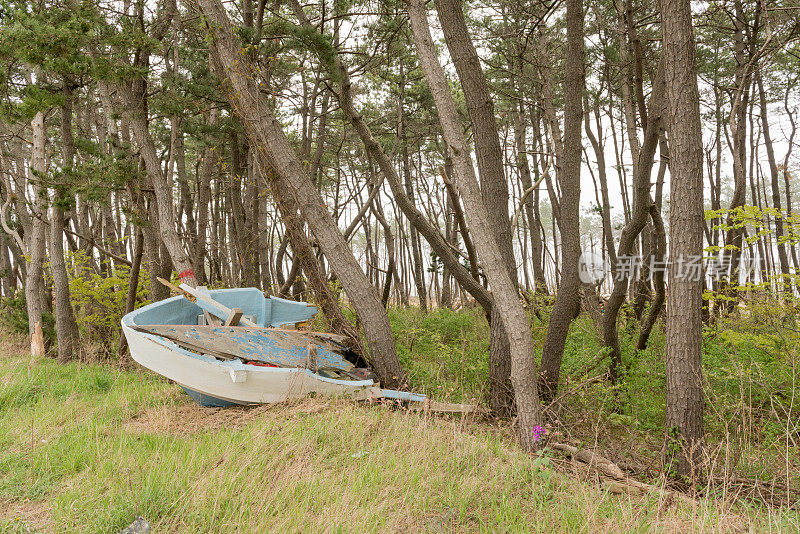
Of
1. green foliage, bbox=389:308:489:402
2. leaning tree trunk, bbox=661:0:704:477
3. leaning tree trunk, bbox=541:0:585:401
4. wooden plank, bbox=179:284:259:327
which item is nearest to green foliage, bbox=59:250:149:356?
wooden plank, bbox=179:284:259:327

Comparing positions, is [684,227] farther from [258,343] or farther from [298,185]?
[258,343]

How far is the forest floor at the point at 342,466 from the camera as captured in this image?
286cm

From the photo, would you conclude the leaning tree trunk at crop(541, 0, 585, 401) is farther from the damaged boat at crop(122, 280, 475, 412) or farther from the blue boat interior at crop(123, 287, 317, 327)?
the blue boat interior at crop(123, 287, 317, 327)

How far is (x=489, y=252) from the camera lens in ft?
14.8

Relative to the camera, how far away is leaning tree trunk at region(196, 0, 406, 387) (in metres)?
5.79

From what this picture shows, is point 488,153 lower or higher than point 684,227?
higher

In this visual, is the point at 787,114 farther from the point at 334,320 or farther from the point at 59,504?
the point at 59,504

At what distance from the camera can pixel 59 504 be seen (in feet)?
9.66

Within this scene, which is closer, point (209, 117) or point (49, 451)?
point (49, 451)

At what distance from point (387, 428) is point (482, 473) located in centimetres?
110

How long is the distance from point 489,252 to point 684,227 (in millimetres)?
1604

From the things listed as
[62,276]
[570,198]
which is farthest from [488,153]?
[62,276]

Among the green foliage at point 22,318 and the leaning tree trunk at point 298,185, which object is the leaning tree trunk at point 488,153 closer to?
the leaning tree trunk at point 298,185

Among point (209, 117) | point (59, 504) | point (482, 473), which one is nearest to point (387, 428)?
point (482, 473)
